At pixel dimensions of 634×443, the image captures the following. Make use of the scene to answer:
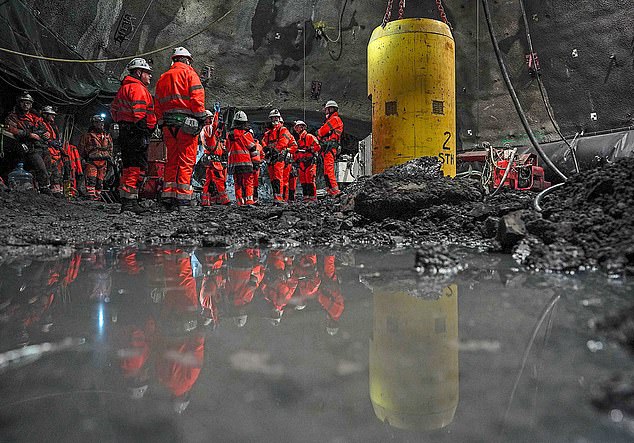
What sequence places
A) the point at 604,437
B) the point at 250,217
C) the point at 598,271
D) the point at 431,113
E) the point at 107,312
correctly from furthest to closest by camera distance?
1. the point at 431,113
2. the point at 250,217
3. the point at 598,271
4. the point at 107,312
5. the point at 604,437

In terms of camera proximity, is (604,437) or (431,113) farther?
(431,113)

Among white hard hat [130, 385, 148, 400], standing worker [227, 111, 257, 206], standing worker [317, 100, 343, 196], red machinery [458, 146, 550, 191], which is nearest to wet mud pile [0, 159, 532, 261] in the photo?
white hard hat [130, 385, 148, 400]

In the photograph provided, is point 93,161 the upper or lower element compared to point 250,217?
upper

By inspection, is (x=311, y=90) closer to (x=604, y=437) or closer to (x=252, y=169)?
(x=252, y=169)

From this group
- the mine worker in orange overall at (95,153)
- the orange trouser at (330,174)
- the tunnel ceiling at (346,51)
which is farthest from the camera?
the tunnel ceiling at (346,51)

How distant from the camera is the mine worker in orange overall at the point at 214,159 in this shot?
25.8 feet

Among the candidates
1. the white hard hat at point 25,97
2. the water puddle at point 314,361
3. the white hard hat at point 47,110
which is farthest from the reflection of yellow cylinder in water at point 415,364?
the white hard hat at point 47,110

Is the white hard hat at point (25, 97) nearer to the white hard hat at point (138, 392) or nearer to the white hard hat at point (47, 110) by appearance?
the white hard hat at point (47, 110)

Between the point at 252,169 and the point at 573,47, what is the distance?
10443 millimetres

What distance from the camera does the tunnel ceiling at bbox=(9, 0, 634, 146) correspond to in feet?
41.8

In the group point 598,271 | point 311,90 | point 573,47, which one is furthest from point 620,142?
point 598,271

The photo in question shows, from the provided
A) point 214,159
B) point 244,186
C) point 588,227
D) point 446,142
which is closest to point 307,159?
point 244,186

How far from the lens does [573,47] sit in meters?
12.8

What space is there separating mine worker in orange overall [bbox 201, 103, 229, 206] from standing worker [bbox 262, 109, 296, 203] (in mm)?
890
